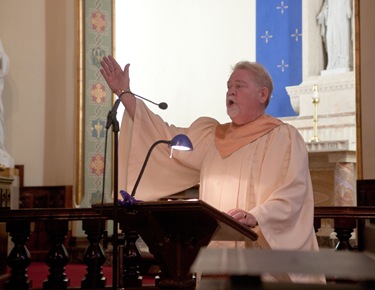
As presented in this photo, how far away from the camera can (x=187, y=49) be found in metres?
10.8

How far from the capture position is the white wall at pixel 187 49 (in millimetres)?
10594

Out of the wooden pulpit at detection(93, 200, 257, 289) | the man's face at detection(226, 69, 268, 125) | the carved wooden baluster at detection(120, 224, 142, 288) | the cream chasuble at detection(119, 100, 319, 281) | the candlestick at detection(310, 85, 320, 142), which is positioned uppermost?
the candlestick at detection(310, 85, 320, 142)

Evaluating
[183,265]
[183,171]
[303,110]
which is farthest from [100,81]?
[183,265]

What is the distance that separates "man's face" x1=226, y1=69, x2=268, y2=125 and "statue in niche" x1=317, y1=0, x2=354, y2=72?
21.8 feet

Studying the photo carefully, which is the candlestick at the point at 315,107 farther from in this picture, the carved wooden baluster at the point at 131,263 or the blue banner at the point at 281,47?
the carved wooden baluster at the point at 131,263

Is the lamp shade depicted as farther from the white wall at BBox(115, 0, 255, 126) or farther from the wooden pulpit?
the white wall at BBox(115, 0, 255, 126)

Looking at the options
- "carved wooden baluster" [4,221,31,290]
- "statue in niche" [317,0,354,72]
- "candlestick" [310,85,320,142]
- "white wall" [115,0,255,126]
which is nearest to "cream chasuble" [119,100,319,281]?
"carved wooden baluster" [4,221,31,290]

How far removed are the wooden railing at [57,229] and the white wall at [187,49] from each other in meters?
5.83

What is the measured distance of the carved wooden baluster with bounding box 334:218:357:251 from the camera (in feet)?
15.3

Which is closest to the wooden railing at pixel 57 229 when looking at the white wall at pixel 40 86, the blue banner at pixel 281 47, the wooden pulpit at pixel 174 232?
the wooden pulpit at pixel 174 232

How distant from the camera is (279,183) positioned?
3.40 m

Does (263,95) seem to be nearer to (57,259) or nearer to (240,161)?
(240,161)

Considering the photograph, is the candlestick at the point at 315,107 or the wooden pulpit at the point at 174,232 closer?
the wooden pulpit at the point at 174,232

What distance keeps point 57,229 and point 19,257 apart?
310mm
